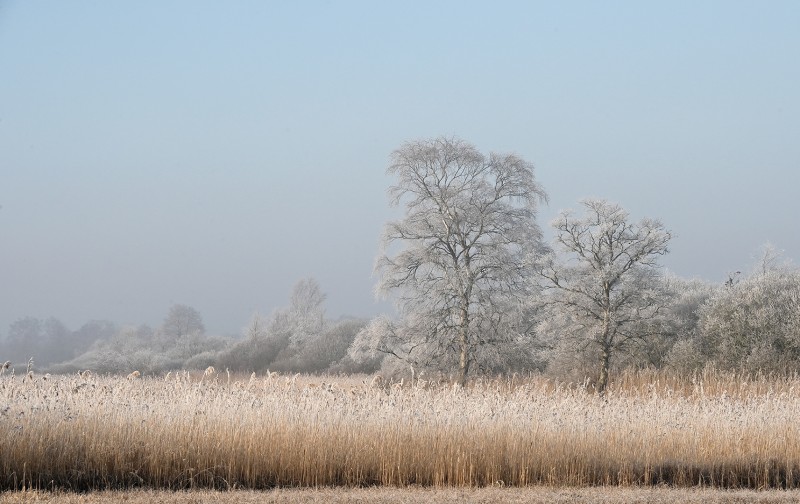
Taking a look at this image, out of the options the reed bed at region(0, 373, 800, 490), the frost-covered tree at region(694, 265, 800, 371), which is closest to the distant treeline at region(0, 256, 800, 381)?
the frost-covered tree at region(694, 265, 800, 371)

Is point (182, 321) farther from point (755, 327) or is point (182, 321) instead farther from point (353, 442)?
point (353, 442)

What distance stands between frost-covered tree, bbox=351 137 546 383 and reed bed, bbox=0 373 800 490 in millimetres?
10697

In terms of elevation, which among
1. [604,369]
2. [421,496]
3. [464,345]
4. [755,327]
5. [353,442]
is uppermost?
[755,327]

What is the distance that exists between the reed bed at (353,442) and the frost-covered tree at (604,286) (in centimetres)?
943

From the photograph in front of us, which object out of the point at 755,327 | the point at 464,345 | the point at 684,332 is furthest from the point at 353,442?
the point at 684,332

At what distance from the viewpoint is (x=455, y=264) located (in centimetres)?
2330

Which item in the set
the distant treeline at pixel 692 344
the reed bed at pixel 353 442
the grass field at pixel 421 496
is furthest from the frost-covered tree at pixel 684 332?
the grass field at pixel 421 496

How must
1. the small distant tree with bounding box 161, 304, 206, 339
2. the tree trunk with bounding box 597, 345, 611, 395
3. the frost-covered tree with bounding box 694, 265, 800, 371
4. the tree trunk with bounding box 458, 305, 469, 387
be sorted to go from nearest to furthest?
the tree trunk with bounding box 597, 345, 611, 395 < the frost-covered tree with bounding box 694, 265, 800, 371 < the tree trunk with bounding box 458, 305, 469, 387 < the small distant tree with bounding box 161, 304, 206, 339

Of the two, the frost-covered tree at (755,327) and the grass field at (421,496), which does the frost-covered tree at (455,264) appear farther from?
the grass field at (421,496)

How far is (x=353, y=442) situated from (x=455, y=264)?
43.5ft

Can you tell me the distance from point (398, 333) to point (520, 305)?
3520 mm

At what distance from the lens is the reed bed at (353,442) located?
9.70 metres

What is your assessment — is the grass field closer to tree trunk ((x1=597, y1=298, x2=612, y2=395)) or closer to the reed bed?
the reed bed

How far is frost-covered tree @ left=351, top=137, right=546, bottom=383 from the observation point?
2309 cm
